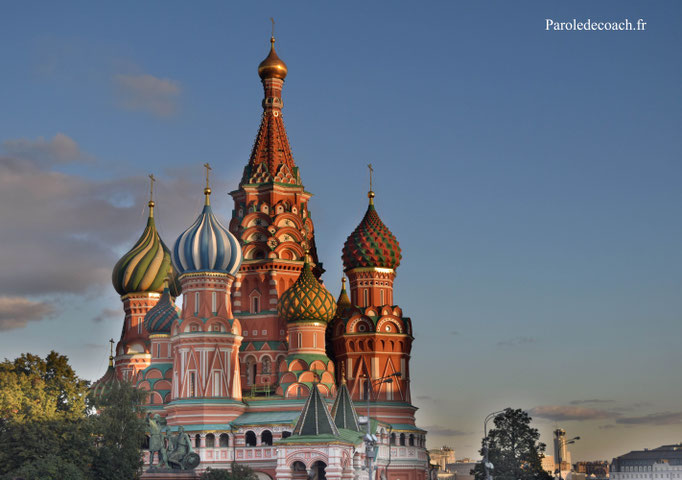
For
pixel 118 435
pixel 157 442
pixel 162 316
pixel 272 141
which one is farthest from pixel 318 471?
pixel 272 141

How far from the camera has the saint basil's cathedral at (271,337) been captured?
5525 centimetres

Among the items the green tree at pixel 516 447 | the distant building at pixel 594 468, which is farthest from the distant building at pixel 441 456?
the green tree at pixel 516 447

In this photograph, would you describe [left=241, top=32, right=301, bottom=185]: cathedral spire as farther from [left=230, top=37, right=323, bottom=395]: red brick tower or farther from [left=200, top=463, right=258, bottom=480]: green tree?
[left=200, top=463, right=258, bottom=480]: green tree

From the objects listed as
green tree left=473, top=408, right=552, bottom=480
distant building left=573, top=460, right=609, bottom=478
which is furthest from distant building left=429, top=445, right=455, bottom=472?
green tree left=473, top=408, right=552, bottom=480

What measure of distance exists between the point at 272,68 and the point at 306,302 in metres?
15.7

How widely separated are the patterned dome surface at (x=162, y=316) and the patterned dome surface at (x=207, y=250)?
4.16 metres

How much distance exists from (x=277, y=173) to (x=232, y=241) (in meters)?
7.57

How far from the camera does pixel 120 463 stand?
148 ft

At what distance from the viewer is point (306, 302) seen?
5975 centimetres

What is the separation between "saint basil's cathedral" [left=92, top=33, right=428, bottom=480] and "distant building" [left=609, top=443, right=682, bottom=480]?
65.9 metres

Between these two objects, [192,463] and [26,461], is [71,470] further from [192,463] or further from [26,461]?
[192,463]

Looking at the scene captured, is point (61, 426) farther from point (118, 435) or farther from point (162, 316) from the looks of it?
point (162, 316)

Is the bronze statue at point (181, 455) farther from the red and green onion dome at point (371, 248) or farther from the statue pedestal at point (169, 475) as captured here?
the red and green onion dome at point (371, 248)

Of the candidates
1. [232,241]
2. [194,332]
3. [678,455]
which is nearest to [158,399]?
[194,332]
